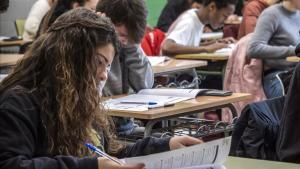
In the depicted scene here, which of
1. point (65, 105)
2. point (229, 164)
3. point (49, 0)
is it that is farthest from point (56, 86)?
point (49, 0)

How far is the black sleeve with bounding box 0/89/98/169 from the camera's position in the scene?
1477 millimetres

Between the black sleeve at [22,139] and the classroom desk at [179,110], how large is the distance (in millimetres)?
1151

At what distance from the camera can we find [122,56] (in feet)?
10.7

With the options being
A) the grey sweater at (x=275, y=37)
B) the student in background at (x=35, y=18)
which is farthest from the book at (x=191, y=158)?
the student in background at (x=35, y=18)

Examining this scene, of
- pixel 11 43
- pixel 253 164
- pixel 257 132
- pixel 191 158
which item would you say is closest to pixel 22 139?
pixel 191 158

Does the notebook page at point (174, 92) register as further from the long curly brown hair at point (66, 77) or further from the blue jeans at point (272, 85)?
the long curly brown hair at point (66, 77)

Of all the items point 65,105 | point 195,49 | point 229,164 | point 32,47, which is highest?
point 32,47

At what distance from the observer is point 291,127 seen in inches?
Result: 85.4

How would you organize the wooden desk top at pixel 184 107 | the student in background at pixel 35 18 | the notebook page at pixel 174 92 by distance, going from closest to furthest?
the wooden desk top at pixel 184 107 < the notebook page at pixel 174 92 < the student in background at pixel 35 18

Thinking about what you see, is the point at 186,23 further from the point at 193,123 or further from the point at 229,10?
the point at 193,123

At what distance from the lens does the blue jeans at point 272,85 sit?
4.12 meters

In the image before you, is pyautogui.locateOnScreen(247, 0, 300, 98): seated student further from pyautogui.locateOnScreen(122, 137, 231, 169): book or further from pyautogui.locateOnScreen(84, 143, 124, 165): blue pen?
pyautogui.locateOnScreen(84, 143, 124, 165): blue pen

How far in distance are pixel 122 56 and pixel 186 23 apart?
1.90 m

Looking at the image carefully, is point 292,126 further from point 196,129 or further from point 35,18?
point 35,18
